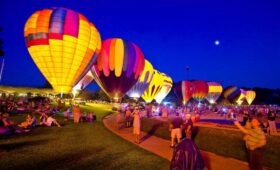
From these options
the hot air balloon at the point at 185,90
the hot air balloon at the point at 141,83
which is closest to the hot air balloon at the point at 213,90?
the hot air balloon at the point at 185,90

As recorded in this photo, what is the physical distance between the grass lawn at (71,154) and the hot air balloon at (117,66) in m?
21.1

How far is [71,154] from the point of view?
8852 millimetres

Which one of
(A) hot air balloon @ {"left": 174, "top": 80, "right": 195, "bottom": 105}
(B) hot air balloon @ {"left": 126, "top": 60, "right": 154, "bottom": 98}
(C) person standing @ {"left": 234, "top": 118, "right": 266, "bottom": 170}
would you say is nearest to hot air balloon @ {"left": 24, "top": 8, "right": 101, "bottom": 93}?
(B) hot air balloon @ {"left": 126, "top": 60, "right": 154, "bottom": 98}

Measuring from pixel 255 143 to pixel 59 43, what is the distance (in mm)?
21119

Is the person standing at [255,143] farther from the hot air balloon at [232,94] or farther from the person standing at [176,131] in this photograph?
the hot air balloon at [232,94]

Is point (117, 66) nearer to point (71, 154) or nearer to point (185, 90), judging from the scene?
point (71, 154)

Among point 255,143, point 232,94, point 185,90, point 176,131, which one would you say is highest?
point 185,90

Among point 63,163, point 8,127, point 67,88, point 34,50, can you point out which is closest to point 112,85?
point 67,88

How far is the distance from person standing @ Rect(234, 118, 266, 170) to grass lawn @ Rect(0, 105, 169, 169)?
9.31 ft

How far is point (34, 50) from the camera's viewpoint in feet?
76.5

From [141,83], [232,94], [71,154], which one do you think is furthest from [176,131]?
[232,94]

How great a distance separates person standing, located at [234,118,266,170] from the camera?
5.98m

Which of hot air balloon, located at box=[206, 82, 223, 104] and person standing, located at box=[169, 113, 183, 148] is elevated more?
hot air balloon, located at box=[206, 82, 223, 104]

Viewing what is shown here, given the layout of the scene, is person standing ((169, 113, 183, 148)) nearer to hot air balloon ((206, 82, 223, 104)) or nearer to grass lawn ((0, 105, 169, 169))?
grass lawn ((0, 105, 169, 169))
